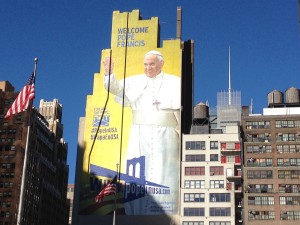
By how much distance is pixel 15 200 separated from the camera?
638 feet

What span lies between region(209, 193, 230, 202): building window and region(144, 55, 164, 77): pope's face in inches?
1658

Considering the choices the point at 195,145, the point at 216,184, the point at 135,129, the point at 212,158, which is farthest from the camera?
the point at 135,129

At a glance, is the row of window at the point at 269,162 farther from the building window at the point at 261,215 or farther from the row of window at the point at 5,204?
the row of window at the point at 5,204

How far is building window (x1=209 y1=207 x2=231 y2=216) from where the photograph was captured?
165250 mm

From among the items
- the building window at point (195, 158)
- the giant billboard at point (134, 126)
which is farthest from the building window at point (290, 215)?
the giant billboard at point (134, 126)

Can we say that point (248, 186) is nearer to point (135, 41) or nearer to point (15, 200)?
point (135, 41)

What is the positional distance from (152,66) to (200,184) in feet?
132

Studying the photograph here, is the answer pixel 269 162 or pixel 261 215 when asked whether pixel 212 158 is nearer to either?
pixel 269 162

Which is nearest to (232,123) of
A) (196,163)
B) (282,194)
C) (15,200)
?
(196,163)

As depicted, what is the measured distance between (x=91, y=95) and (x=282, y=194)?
66.5 m

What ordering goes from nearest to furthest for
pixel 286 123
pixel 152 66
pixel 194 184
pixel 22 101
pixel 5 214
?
pixel 22 101
pixel 194 184
pixel 286 123
pixel 152 66
pixel 5 214

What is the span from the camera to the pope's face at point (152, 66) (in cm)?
18725

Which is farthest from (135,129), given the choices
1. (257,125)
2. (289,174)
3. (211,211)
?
(289,174)

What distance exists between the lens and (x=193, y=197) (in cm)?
16912
